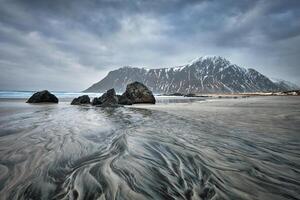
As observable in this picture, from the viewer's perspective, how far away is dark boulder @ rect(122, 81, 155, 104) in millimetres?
28953

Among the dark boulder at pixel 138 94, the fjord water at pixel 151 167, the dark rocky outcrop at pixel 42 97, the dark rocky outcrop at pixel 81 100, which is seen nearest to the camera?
the fjord water at pixel 151 167

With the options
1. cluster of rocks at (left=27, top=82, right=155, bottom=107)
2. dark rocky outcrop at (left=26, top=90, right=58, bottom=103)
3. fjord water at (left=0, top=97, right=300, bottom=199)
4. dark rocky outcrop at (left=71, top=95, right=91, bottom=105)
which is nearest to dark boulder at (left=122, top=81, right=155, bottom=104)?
cluster of rocks at (left=27, top=82, right=155, bottom=107)

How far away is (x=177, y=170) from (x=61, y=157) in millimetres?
2347

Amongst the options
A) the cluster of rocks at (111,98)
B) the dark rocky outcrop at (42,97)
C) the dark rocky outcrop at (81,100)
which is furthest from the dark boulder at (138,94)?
the dark rocky outcrop at (42,97)

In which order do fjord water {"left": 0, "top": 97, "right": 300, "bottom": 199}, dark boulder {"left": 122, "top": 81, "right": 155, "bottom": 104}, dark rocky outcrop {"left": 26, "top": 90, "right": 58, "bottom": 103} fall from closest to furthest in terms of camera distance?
fjord water {"left": 0, "top": 97, "right": 300, "bottom": 199} < dark rocky outcrop {"left": 26, "top": 90, "right": 58, "bottom": 103} < dark boulder {"left": 122, "top": 81, "right": 155, "bottom": 104}

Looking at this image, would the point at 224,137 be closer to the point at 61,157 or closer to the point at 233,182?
the point at 233,182

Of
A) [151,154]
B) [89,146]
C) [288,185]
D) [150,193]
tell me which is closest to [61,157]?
[89,146]

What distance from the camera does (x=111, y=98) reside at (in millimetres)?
24016

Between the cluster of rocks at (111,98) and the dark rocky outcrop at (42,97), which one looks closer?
the cluster of rocks at (111,98)

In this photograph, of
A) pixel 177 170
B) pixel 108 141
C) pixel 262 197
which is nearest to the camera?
pixel 262 197

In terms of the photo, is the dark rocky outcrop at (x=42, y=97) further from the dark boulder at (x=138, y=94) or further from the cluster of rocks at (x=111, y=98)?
the dark boulder at (x=138, y=94)

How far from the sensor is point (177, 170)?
10.3 ft

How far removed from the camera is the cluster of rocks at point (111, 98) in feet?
76.8

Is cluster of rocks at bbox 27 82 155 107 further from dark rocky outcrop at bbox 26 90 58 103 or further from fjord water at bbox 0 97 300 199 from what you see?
fjord water at bbox 0 97 300 199
